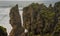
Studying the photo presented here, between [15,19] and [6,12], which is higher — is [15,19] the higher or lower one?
the higher one

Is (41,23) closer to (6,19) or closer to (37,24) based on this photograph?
(37,24)

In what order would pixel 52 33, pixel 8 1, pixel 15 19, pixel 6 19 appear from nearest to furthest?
pixel 52 33 < pixel 15 19 < pixel 6 19 < pixel 8 1

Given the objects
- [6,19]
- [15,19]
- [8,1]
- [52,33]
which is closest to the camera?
[52,33]

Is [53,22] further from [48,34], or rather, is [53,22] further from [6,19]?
[6,19]

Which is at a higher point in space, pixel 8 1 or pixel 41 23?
pixel 41 23

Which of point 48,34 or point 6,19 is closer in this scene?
point 48,34

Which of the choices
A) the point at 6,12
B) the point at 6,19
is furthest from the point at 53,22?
the point at 6,12

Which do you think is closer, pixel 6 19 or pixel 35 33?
pixel 35 33

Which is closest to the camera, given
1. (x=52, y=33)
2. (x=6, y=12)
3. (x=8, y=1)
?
(x=52, y=33)

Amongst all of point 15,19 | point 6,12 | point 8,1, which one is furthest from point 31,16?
point 8,1
